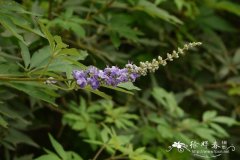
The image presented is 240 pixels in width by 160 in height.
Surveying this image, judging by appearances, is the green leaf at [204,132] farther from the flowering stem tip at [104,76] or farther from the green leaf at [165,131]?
the flowering stem tip at [104,76]

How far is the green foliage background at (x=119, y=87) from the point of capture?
1611 mm

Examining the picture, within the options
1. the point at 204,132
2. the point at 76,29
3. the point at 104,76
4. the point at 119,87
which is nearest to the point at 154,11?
the point at 76,29

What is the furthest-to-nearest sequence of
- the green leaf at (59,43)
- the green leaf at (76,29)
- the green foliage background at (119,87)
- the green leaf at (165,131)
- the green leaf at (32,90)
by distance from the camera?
the green leaf at (165,131) → the green leaf at (76,29) → the green foliage background at (119,87) → the green leaf at (32,90) → the green leaf at (59,43)

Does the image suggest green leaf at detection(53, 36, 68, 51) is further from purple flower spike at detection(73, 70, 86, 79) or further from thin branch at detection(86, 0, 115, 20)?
thin branch at detection(86, 0, 115, 20)

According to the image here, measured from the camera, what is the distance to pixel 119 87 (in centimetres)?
166

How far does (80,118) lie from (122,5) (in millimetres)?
577

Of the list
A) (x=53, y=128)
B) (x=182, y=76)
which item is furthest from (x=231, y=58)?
(x=53, y=128)

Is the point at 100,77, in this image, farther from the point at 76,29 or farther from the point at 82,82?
the point at 76,29

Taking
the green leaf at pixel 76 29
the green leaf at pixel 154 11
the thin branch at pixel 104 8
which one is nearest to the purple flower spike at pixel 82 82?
the green leaf at pixel 76 29

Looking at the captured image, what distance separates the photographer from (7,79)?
1.18 metres

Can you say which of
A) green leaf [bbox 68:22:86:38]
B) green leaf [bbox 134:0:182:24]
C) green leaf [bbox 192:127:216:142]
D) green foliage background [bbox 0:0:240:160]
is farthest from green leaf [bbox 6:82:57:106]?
green leaf [bbox 192:127:216:142]

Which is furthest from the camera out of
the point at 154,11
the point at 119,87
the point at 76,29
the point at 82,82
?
the point at 154,11

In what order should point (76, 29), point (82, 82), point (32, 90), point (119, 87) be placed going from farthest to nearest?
1. point (76, 29)
2. point (119, 87)
3. point (32, 90)
4. point (82, 82)

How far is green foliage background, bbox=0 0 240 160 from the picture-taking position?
1611 mm
